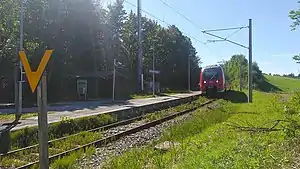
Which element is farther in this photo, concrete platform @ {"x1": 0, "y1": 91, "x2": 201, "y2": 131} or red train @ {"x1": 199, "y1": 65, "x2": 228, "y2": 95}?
red train @ {"x1": 199, "y1": 65, "x2": 228, "y2": 95}

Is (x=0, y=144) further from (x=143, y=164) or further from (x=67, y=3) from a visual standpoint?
(x=67, y=3)

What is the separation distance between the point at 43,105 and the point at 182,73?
66.6m

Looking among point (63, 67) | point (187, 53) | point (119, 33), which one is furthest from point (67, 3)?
point (187, 53)

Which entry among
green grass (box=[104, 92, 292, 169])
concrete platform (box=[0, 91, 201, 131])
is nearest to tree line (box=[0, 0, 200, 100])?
concrete platform (box=[0, 91, 201, 131])

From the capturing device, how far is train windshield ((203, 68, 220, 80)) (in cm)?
3117

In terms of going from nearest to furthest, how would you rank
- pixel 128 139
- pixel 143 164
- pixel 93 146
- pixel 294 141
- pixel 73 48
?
1. pixel 294 141
2. pixel 143 164
3. pixel 93 146
4. pixel 128 139
5. pixel 73 48

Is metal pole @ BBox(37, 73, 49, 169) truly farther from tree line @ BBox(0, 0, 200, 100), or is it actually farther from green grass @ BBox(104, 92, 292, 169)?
tree line @ BBox(0, 0, 200, 100)

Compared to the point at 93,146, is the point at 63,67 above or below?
above

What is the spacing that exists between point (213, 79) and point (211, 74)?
53cm

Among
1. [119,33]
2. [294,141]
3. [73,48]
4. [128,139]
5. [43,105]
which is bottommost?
[128,139]

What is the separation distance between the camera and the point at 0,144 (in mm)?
10930

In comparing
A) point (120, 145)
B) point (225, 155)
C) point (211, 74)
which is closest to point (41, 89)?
point (225, 155)

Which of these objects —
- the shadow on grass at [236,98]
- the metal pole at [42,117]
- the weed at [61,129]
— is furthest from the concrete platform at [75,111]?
the metal pole at [42,117]

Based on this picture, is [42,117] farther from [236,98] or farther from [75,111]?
[236,98]
